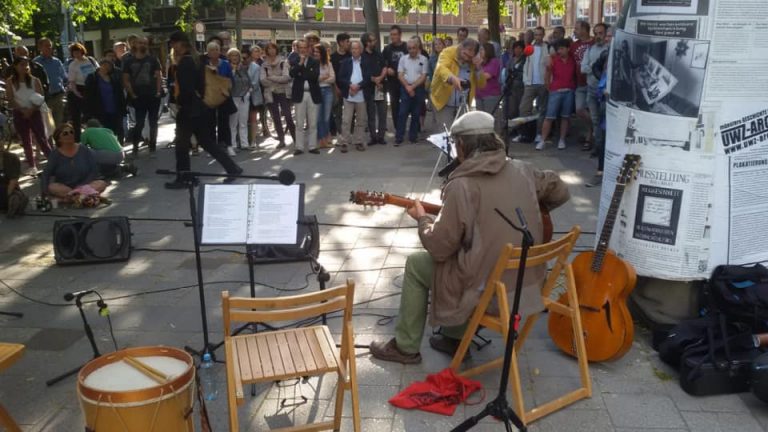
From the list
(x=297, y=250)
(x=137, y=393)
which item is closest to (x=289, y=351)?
(x=137, y=393)

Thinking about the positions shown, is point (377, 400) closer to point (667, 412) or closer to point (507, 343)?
point (507, 343)

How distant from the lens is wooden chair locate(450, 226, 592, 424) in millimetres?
3510

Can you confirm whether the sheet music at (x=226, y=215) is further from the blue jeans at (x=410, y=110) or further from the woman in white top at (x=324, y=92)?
the blue jeans at (x=410, y=110)

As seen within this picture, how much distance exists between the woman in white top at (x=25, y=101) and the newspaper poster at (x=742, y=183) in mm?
9445

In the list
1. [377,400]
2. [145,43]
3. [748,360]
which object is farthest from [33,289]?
[145,43]

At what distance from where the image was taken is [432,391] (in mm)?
3871

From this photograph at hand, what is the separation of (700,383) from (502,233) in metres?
1.32

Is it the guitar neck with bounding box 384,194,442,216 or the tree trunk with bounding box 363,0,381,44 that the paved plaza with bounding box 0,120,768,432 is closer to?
the guitar neck with bounding box 384,194,442,216

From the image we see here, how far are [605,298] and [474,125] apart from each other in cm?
130

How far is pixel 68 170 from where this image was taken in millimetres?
8336

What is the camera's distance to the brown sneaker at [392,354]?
431 cm

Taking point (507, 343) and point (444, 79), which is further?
point (444, 79)

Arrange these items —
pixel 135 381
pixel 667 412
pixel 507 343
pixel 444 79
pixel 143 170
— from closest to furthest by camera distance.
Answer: pixel 135 381 → pixel 507 343 → pixel 667 412 → pixel 444 79 → pixel 143 170

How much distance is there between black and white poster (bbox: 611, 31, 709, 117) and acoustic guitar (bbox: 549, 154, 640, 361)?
0.36 meters
